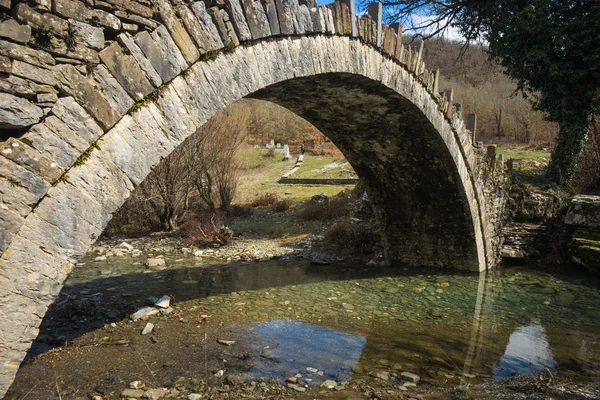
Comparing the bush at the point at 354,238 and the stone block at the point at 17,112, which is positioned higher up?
the stone block at the point at 17,112

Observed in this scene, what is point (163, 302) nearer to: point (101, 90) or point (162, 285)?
point (162, 285)

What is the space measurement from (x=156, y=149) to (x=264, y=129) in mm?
28066

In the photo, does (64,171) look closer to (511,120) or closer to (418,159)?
(418,159)

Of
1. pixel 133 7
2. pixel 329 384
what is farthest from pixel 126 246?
pixel 133 7

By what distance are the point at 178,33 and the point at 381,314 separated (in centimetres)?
509

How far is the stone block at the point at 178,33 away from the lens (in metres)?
2.86

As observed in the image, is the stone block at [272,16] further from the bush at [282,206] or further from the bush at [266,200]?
the bush at [266,200]

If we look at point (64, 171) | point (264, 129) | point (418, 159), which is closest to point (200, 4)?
point (64, 171)

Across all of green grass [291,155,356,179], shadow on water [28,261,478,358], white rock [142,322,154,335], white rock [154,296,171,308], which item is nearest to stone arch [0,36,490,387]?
shadow on water [28,261,478,358]

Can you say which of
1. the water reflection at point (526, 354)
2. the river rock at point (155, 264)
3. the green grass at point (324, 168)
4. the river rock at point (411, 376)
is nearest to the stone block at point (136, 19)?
the river rock at point (411, 376)

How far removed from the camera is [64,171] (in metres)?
2.42

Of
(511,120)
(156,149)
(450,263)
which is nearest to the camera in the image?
(156,149)

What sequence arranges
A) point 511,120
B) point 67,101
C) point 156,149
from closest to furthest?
point 67,101, point 156,149, point 511,120

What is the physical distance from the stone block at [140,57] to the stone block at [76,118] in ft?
1.65
